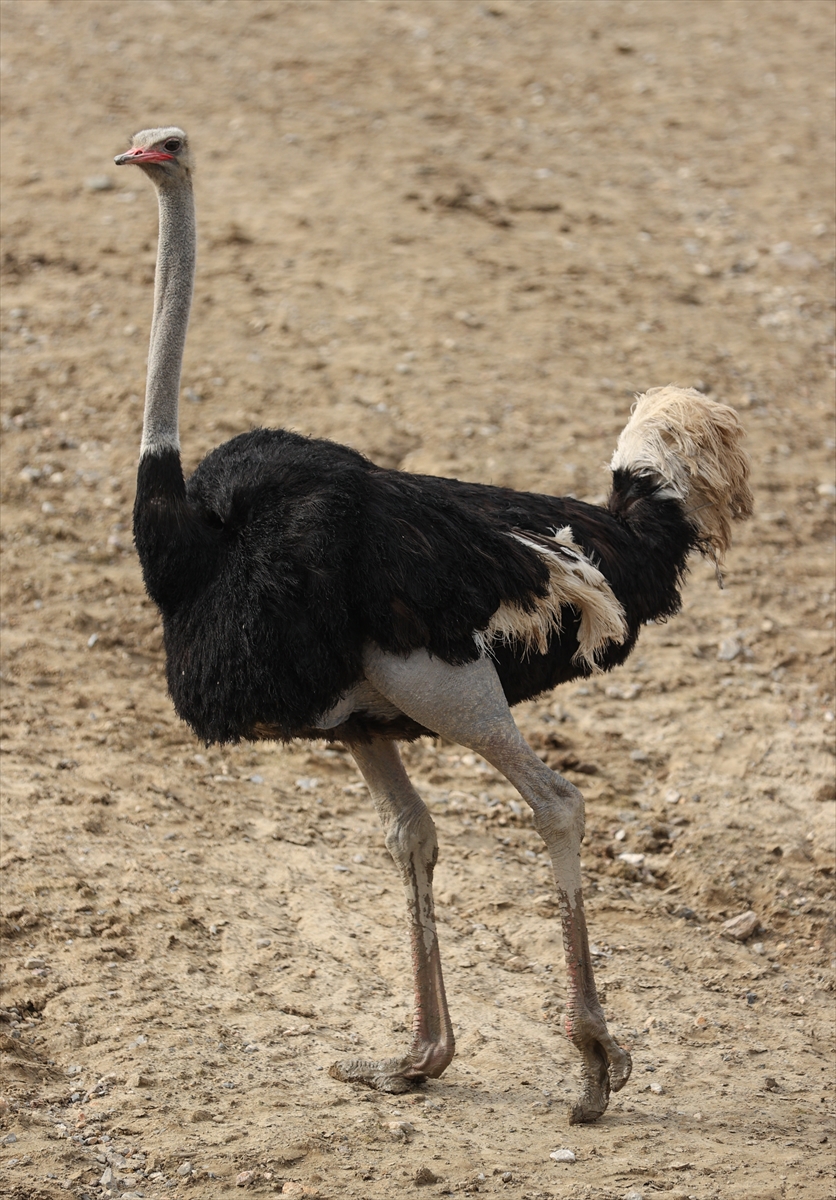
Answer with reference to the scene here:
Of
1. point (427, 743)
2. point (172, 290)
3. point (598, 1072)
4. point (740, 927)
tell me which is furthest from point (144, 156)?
point (740, 927)

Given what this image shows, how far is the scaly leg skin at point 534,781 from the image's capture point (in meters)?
3.69

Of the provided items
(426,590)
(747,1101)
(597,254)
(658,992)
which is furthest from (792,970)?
(597,254)

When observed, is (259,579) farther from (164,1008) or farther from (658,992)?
(658,992)

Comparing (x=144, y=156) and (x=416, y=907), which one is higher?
(x=144, y=156)

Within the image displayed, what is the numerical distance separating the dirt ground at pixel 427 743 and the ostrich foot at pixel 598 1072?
73mm

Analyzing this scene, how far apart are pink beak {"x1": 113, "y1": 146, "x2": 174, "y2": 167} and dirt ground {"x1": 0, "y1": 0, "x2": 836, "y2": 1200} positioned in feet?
7.45

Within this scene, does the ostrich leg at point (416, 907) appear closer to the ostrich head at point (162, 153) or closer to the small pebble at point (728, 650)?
the ostrich head at point (162, 153)

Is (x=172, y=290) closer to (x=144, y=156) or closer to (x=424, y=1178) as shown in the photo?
(x=144, y=156)

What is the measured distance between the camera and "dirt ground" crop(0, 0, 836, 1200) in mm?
4039

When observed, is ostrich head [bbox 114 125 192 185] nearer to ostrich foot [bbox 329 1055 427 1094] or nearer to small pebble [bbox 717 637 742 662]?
ostrich foot [bbox 329 1055 427 1094]

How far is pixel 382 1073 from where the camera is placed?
4.19m

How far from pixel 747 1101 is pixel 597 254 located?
626 centimetres

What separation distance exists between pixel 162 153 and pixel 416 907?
222 centimetres

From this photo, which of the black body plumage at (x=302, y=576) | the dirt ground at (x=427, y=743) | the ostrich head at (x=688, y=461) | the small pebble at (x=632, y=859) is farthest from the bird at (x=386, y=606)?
the small pebble at (x=632, y=859)
